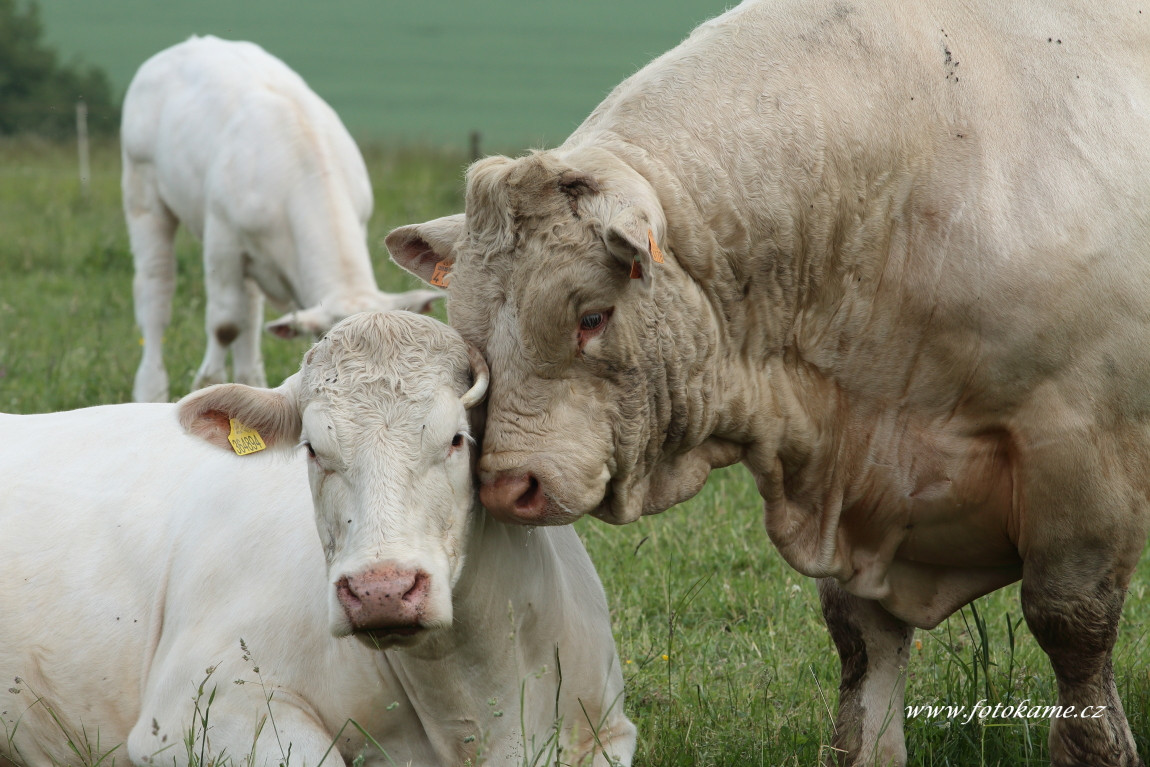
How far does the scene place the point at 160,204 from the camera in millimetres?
10047

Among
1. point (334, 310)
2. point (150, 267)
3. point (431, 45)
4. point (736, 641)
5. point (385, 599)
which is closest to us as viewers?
point (385, 599)

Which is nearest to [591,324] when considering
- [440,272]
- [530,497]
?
[530,497]

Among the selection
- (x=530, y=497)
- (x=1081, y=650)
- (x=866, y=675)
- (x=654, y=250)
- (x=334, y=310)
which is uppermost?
(x=654, y=250)

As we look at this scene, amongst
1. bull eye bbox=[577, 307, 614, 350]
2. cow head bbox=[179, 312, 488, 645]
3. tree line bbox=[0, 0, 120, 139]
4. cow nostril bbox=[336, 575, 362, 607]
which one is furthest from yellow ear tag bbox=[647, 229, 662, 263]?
tree line bbox=[0, 0, 120, 139]

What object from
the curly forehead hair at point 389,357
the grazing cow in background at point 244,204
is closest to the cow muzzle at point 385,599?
the curly forehead hair at point 389,357

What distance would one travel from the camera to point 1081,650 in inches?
144

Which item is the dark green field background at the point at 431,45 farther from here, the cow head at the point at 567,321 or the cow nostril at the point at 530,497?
the cow nostril at the point at 530,497

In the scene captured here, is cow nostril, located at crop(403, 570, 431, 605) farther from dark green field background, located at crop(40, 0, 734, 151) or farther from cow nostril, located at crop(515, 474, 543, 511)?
dark green field background, located at crop(40, 0, 734, 151)

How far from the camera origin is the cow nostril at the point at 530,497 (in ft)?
10.5

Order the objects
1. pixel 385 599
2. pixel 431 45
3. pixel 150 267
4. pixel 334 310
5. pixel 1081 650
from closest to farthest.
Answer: pixel 385 599 → pixel 1081 650 → pixel 334 310 → pixel 150 267 → pixel 431 45

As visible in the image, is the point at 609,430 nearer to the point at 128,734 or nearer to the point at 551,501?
the point at 551,501

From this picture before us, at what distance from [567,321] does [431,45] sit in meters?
22.3

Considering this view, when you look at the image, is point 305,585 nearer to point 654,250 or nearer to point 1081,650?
point 654,250

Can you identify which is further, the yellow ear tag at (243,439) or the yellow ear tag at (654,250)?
the yellow ear tag at (243,439)
